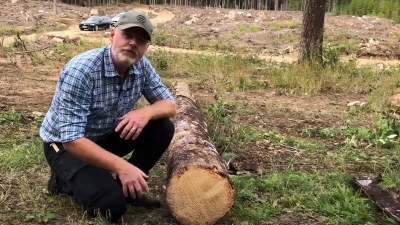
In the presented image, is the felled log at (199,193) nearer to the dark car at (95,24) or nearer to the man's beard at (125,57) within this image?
the man's beard at (125,57)

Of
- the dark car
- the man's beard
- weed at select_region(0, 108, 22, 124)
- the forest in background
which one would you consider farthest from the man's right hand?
the forest in background

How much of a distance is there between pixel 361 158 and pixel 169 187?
236cm

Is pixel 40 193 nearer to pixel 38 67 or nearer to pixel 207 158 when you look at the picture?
pixel 207 158

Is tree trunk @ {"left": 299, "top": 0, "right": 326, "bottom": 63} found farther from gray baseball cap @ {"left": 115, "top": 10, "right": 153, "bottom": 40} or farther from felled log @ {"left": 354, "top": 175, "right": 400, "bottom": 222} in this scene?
gray baseball cap @ {"left": 115, "top": 10, "right": 153, "bottom": 40}

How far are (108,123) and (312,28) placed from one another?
730 cm

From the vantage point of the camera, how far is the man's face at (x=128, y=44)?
2.99 metres

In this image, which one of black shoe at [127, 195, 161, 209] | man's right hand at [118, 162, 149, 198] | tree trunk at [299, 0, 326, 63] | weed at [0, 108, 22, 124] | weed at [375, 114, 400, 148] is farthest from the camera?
tree trunk at [299, 0, 326, 63]

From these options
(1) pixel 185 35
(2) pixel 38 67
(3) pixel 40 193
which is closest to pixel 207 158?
(3) pixel 40 193

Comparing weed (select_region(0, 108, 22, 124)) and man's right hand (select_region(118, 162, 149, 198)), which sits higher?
man's right hand (select_region(118, 162, 149, 198))

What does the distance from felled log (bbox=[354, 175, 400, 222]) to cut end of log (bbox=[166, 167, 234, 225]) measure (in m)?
1.11

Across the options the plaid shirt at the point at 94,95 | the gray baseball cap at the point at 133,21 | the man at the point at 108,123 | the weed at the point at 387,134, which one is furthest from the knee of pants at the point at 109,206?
the weed at the point at 387,134

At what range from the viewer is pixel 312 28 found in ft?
32.0

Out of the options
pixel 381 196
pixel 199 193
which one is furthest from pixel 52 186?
pixel 381 196

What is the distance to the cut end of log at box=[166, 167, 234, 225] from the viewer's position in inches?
123
